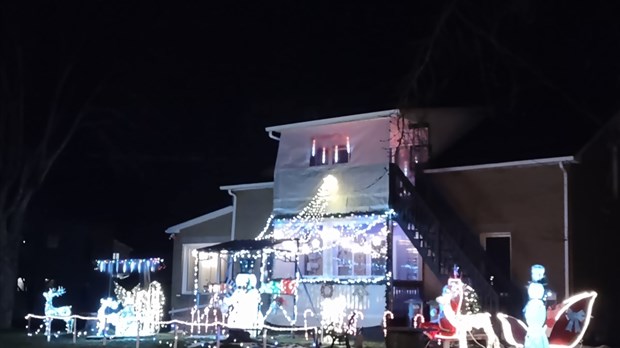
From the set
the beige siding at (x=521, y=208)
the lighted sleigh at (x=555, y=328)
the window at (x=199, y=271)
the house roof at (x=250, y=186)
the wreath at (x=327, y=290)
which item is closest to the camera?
the lighted sleigh at (x=555, y=328)

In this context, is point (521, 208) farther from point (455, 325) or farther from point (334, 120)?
point (455, 325)

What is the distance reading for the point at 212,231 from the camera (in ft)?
92.3

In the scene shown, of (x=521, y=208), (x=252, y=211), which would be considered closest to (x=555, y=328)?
(x=521, y=208)

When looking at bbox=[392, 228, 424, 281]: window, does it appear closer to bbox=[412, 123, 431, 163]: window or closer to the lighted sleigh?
bbox=[412, 123, 431, 163]: window

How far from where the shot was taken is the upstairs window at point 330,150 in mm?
24281

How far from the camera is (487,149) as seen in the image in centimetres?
2253

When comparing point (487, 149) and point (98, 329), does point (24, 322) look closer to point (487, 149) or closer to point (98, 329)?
point (98, 329)

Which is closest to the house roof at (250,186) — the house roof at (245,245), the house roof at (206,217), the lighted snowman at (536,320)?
the house roof at (206,217)

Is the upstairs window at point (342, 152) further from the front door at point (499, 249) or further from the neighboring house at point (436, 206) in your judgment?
the front door at point (499, 249)

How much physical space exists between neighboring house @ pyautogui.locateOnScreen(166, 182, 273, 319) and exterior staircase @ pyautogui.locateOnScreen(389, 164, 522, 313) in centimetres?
553

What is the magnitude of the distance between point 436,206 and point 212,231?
28.6 feet

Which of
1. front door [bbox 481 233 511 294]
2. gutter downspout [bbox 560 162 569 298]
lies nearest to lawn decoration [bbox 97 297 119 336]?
front door [bbox 481 233 511 294]

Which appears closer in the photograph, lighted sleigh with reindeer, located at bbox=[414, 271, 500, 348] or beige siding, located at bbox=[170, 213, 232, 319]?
lighted sleigh with reindeer, located at bbox=[414, 271, 500, 348]

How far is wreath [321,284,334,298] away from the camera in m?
23.6
